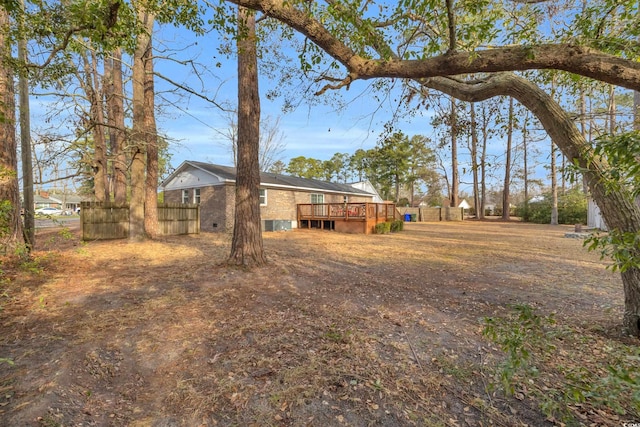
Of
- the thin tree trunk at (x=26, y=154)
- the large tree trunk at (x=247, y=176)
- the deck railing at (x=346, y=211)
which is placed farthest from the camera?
the deck railing at (x=346, y=211)

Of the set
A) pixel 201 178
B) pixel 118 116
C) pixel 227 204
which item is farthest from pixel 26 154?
pixel 201 178

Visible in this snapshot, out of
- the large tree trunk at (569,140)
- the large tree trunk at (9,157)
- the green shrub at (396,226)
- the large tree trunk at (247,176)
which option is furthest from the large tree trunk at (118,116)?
the green shrub at (396,226)

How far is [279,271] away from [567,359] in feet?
13.9

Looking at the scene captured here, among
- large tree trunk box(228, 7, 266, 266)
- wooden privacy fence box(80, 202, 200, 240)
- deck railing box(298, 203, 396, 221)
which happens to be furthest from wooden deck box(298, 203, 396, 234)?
large tree trunk box(228, 7, 266, 266)

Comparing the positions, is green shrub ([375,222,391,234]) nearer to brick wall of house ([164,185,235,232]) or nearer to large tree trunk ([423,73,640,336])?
brick wall of house ([164,185,235,232])

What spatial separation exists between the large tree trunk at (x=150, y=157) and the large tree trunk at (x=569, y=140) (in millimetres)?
9296

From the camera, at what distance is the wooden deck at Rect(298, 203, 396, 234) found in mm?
13711

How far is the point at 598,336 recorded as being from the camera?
300cm

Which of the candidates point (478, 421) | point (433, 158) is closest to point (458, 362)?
point (478, 421)

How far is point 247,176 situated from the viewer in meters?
5.60

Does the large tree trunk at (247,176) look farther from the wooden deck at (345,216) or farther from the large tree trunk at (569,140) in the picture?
the wooden deck at (345,216)

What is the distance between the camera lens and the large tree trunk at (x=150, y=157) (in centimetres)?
930

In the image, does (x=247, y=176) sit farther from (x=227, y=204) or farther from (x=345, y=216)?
(x=345, y=216)

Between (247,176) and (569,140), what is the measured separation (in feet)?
16.1
